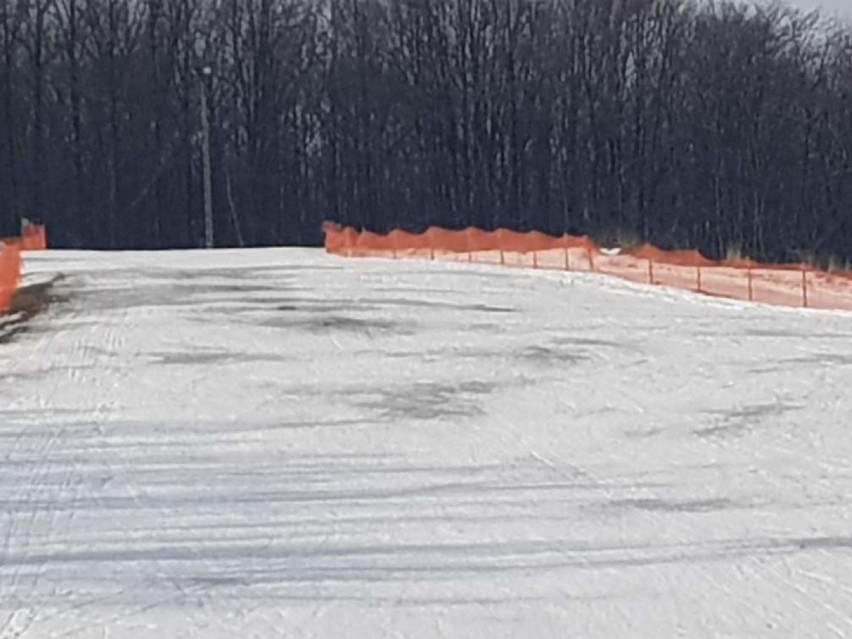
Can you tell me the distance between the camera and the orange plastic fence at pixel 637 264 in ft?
113

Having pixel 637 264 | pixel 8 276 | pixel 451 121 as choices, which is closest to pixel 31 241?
pixel 8 276

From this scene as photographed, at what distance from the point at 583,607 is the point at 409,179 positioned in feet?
266

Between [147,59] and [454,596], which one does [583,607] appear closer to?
[454,596]

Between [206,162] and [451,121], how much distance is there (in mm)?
15123

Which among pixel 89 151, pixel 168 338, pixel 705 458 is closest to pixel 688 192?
pixel 89 151

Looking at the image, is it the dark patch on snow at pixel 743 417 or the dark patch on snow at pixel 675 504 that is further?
the dark patch on snow at pixel 743 417

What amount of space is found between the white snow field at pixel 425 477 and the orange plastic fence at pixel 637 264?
9.48 metres

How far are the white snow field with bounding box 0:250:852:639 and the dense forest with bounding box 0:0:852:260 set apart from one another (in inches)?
2421

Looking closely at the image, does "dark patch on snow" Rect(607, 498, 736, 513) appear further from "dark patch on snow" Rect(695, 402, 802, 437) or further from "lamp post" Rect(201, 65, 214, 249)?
"lamp post" Rect(201, 65, 214, 249)

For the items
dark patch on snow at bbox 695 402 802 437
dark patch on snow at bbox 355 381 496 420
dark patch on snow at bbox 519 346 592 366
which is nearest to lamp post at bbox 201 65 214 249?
dark patch on snow at bbox 519 346 592 366

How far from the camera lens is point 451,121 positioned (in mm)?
86750

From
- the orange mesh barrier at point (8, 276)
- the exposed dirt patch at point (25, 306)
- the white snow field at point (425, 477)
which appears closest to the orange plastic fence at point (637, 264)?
the white snow field at point (425, 477)

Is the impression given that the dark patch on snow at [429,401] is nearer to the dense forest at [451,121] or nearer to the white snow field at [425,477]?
the white snow field at [425,477]

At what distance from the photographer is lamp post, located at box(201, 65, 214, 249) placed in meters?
77.3
